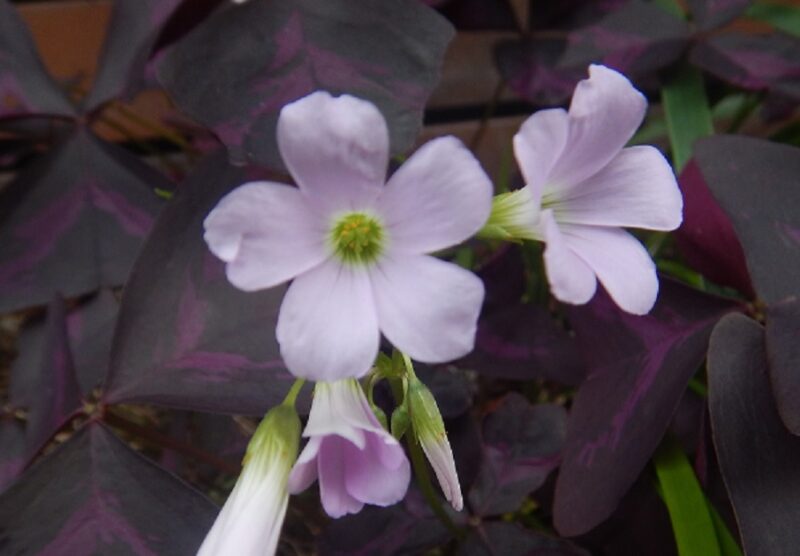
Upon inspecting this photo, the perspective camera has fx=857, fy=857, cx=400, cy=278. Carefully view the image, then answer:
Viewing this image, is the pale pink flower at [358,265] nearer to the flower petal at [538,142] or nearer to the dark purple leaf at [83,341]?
the flower petal at [538,142]

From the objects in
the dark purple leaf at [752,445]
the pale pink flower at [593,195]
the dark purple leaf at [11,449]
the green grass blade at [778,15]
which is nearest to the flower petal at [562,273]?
the pale pink flower at [593,195]

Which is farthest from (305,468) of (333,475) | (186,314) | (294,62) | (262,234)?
(294,62)

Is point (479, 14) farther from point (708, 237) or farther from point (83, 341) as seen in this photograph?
point (83, 341)

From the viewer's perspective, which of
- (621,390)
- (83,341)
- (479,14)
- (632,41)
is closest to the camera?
(621,390)

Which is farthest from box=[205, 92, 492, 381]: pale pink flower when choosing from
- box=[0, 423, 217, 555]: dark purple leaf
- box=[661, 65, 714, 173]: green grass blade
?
box=[661, 65, 714, 173]: green grass blade

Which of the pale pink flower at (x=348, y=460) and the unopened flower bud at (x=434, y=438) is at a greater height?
the pale pink flower at (x=348, y=460)

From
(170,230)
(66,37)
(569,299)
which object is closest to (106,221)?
(170,230)
